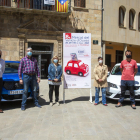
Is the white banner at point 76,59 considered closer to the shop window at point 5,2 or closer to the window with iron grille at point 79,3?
the shop window at point 5,2

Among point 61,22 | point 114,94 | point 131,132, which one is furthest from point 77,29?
point 131,132

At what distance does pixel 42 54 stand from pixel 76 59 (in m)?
9.03

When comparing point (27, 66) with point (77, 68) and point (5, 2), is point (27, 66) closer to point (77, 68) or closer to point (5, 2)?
point (77, 68)

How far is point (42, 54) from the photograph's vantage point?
15.4 m

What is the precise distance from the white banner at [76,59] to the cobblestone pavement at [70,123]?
3.77 ft

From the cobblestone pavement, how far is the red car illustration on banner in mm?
1366

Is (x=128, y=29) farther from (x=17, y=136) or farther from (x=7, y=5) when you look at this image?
(x=17, y=136)

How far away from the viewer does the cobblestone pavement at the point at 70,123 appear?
11.8ft

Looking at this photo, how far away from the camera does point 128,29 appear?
18359mm

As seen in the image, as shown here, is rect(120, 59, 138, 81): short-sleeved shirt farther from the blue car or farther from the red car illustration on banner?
the blue car

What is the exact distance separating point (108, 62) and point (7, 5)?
12508 mm

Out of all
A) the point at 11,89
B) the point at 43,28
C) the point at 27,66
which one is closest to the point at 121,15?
the point at 43,28

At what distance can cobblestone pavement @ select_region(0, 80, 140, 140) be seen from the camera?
358 centimetres

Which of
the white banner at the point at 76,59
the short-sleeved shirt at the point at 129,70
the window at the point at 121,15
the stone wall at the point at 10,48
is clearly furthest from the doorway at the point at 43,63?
the short-sleeved shirt at the point at 129,70
